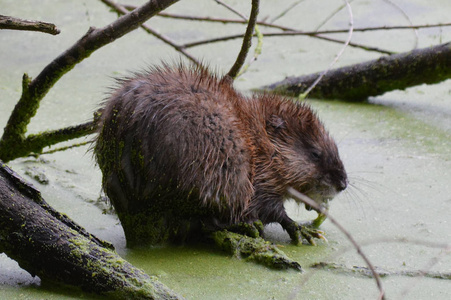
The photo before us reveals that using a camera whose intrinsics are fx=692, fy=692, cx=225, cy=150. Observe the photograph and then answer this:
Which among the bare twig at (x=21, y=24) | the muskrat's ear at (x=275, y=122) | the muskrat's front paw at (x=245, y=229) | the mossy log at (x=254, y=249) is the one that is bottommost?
the mossy log at (x=254, y=249)

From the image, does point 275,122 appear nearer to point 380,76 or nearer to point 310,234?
point 310,234

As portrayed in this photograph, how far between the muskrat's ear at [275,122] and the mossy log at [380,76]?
1909mm

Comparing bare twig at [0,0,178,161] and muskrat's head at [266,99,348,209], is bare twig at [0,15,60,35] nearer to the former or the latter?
bare twig at [0,0,178,161]

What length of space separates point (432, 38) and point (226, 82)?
3.95 meters

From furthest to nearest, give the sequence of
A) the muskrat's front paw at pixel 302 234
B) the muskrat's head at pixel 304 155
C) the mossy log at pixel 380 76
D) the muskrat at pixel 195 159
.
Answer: the mossy log at pixel 380 76, the muskrat's head at pixel 304 155, the muskrat's front paw at pixel 302 234, the muskrat at pixel 195 159

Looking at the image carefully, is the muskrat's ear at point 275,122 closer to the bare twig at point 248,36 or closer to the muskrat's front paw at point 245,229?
the bare twig at point 248,36

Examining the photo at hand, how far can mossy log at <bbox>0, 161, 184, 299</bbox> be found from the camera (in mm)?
2436

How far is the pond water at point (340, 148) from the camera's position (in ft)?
8.93

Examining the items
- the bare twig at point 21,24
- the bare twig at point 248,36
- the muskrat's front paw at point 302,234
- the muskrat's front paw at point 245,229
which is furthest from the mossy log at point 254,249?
the bare twig at point 21,24

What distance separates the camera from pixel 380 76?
5.27 m

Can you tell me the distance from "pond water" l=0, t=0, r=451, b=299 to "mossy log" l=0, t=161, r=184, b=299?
0.27ft

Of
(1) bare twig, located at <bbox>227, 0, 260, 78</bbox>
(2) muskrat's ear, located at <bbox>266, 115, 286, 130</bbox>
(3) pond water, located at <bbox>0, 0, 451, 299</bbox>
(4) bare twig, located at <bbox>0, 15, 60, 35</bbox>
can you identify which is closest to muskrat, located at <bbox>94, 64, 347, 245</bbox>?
(2) muskrat's ear, located at <bbox>266, 115, 286, 130</bbox>

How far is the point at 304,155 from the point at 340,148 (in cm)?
121

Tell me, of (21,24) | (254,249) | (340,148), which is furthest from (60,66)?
(340,148)
